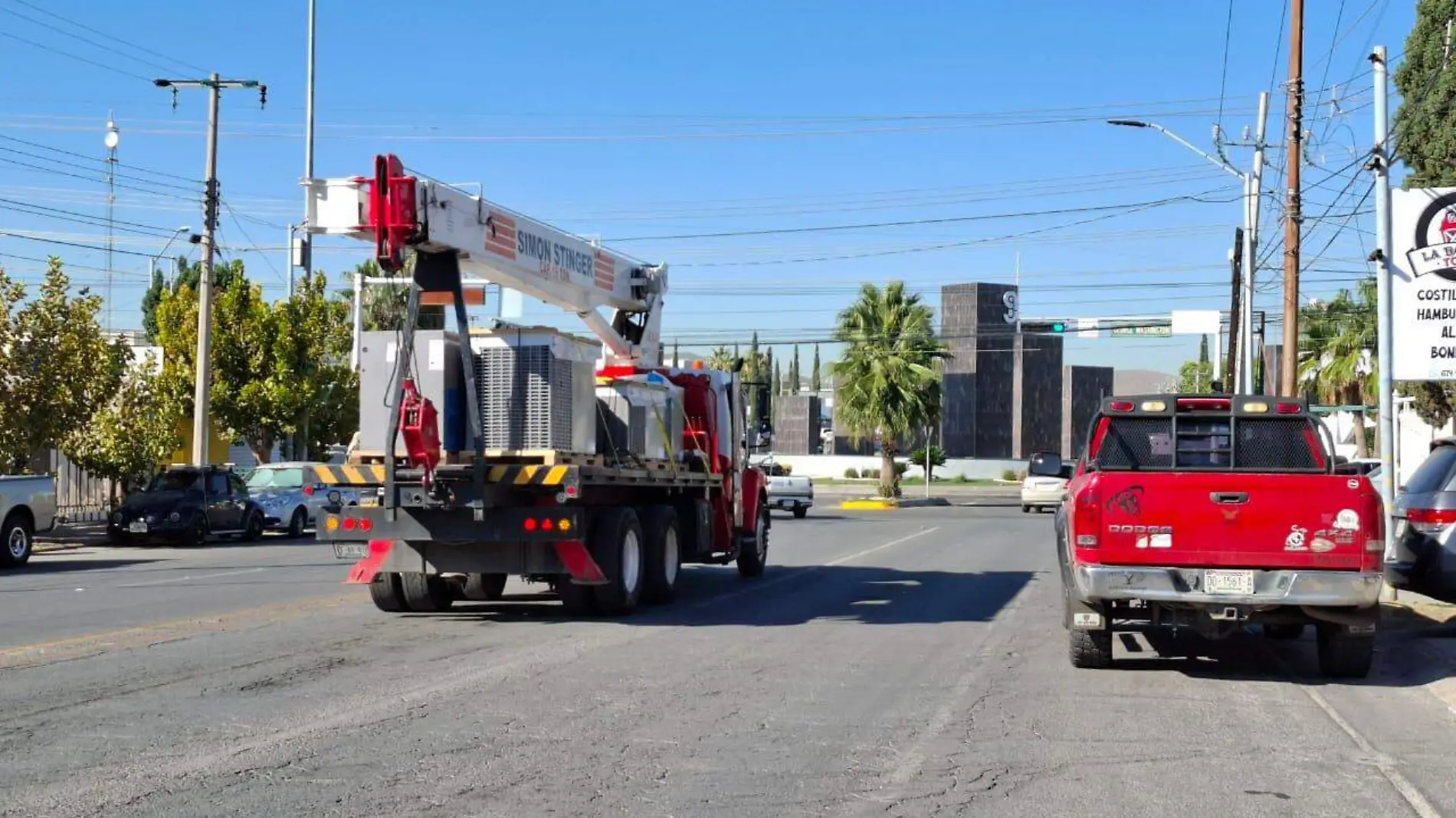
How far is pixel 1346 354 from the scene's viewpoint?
52406 millimetres

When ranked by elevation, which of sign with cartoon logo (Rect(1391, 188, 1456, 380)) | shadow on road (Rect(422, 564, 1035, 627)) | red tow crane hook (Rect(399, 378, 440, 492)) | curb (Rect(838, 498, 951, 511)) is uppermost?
sign with cartoon logo (Rect(1391, 188, 1456, 380))

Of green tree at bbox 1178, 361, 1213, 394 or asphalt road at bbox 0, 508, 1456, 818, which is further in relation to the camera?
green tree at bbox 1178, 361, 1213, 394

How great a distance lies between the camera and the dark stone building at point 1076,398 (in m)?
73.6

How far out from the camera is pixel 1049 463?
1338cm

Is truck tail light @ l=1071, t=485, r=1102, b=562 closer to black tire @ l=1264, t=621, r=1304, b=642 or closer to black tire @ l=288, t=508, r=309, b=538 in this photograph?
black tire @ l=1264, t=621, r=1304, b=642

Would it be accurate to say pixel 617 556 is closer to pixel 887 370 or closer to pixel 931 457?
pixel 887 370

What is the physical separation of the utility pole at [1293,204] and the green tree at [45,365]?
913 inches

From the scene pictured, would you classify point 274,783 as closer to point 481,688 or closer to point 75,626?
point 481,688

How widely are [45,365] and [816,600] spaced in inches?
761

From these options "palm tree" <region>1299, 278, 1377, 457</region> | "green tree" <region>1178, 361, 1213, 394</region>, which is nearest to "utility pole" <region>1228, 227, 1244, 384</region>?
"palm tree" <region>1299, 278, 1377, 457</region>

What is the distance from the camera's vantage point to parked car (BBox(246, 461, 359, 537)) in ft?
110

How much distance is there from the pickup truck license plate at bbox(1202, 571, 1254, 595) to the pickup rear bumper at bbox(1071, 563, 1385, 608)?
24 mm

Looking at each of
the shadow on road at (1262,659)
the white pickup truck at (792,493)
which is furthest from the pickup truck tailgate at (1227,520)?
the white pickup truck at (792,493)

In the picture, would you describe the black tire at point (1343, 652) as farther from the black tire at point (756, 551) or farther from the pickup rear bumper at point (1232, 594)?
the black tire at point (756, 551)
